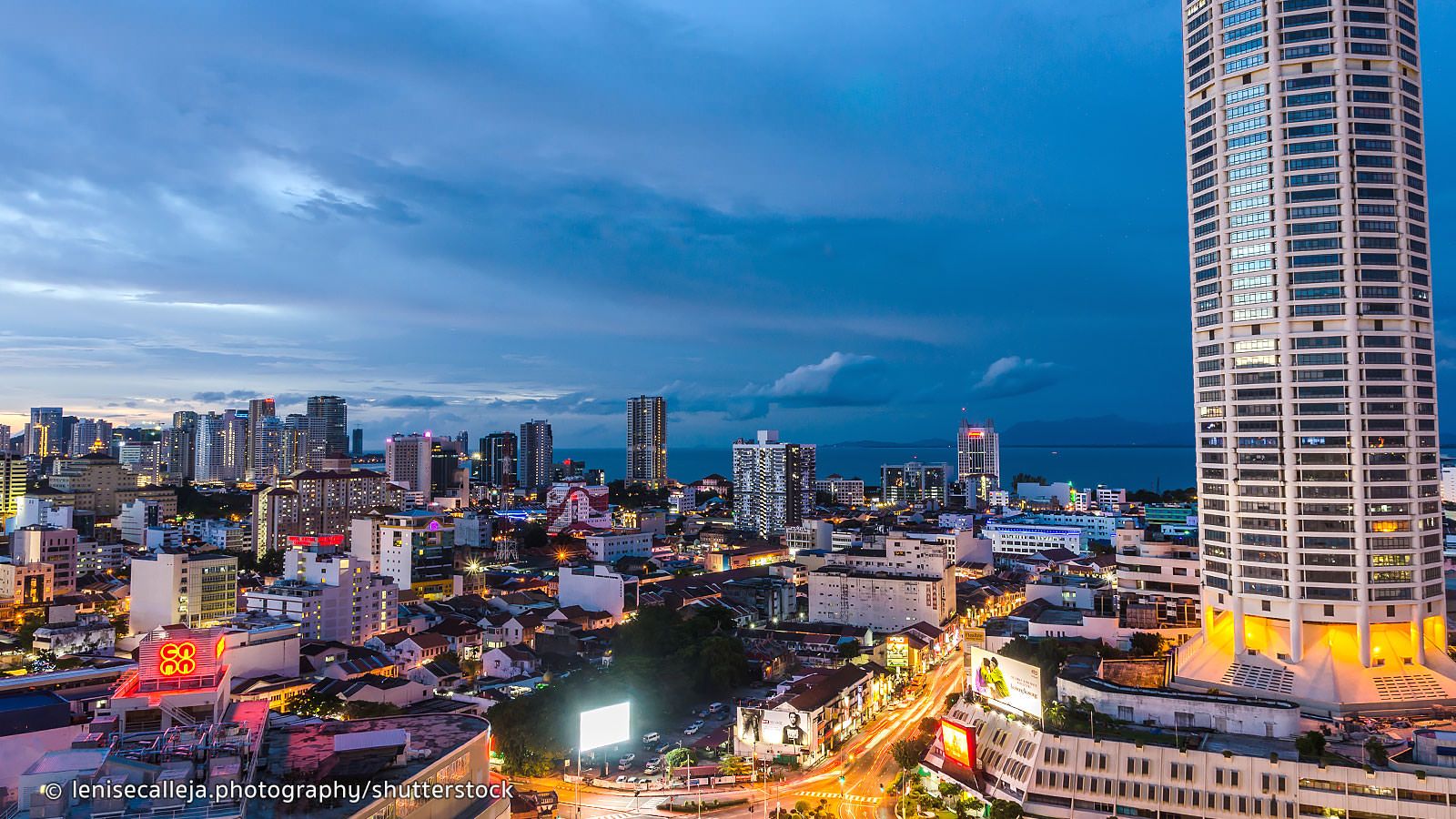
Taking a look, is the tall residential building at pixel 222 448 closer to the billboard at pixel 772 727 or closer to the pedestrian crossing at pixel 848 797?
the billboard at pixel 772 727

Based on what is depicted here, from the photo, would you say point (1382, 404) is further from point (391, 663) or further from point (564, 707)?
point (391, 663)

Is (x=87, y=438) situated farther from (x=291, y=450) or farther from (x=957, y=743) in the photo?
(x=957, y=743)

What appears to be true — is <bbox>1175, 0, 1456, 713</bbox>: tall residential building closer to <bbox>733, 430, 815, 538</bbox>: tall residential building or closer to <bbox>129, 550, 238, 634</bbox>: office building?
<bbox>129, 550, 238, 634</bbox>: office building

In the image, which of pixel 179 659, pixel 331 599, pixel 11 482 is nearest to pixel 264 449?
pixel 11 482

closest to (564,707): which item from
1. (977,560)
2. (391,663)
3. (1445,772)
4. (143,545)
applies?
(391,663)

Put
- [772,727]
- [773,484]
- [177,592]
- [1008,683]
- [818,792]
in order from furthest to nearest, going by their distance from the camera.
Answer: [773,484], [177,592], [772,727], [1008,683], [818,792]

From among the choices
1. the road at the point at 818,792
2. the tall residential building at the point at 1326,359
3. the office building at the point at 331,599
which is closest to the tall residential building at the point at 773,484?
the office building at the point at 331,599

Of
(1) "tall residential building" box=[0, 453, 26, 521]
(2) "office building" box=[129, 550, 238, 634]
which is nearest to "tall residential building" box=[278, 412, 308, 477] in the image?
(1) "tall residential building" box=[0, 453, 26, 521]
